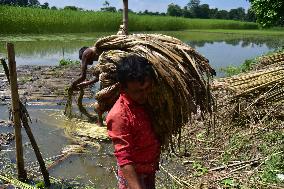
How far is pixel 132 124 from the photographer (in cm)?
219

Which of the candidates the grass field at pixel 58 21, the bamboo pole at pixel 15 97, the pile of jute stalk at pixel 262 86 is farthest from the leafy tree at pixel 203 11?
the bamboo pole at pixel 15 97

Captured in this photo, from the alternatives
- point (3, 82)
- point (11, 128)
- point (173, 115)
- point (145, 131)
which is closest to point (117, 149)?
point (145, 131)

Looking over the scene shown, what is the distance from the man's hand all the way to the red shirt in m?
0.03

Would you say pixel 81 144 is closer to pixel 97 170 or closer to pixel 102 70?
pixel 97 170

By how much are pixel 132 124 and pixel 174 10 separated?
308ft

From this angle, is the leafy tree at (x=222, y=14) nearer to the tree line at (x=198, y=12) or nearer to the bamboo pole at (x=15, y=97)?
the tree line at (x=198, y=12)

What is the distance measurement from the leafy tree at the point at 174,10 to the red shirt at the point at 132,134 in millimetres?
93590

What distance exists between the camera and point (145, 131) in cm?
228

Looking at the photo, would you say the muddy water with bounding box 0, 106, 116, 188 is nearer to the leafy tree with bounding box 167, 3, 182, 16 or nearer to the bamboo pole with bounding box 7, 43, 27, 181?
the bamboo pole with bounding box 7, 43, 27, 181

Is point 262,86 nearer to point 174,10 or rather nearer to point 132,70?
point 132,70

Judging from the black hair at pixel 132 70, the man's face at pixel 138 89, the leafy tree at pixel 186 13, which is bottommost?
the man's face at pixel 138 89

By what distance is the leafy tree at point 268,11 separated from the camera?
12.8 metres

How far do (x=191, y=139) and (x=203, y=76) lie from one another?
129 inches

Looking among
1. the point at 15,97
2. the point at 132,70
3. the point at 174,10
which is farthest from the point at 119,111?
the point at 174,10
